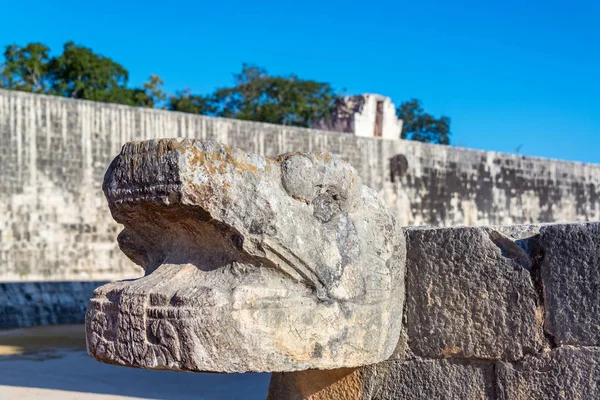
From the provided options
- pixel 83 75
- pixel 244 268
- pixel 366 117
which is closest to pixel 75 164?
pixel 366 117

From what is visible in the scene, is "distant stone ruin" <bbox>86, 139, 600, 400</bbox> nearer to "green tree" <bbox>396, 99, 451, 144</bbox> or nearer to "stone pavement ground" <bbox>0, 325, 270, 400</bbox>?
"stone pavement ground" <bbox>0, 325, 270, 400</bbox>

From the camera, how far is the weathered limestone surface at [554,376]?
2.17 m

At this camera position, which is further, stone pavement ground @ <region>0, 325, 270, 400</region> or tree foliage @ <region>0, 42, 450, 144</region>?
tree foliage @ <region>0, 42, 450, 144</region>

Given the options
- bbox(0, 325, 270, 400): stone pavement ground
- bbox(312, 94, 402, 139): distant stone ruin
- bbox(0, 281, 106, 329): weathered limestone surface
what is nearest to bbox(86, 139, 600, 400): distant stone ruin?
bbox(0, 325, 270, 400): stone pavement ground

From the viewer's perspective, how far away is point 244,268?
2.17 meters

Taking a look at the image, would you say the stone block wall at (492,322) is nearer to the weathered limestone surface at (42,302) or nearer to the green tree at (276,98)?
the weathered limestone surface at (42,302)

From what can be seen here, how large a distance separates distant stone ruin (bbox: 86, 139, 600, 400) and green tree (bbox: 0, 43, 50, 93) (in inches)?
1035

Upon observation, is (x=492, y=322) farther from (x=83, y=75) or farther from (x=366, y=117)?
(x=83, y=75)

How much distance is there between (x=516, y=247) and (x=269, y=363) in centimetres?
79

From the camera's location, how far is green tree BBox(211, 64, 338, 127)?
32594mm

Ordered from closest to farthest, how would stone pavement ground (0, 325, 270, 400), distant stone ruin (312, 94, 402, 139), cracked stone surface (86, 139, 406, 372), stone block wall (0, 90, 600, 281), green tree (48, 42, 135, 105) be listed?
1. cracked stone surface (86, 139, 406, 372)
2. stone pavement ground (0, 325, 270, 400)
3. stone block wall (0, 90, 600, 281)
4. distant stone ruin (312, 94, 402, 139)
5. green tree (48, 42, 135, 105)

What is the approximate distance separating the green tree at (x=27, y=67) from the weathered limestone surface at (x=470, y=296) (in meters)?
26.3

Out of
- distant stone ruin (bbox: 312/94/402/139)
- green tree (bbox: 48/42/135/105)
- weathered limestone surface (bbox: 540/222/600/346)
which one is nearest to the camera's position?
weathered limestone surface (bbox: 540/222/600/346)

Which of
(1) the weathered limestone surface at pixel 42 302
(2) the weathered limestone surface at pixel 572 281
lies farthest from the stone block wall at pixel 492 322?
(1) the weathered limestone surface at pixel 42 302
